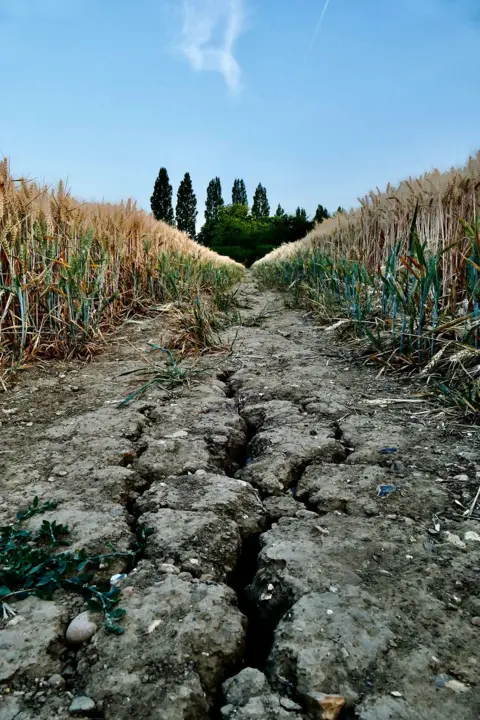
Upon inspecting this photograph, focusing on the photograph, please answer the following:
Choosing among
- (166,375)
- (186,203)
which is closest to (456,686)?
(166,375)

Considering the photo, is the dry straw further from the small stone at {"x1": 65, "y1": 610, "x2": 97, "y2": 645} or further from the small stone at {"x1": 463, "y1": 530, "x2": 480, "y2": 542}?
the small stone at {"x1": 65, "y1": 610, "x2": 97, "y2": 645}

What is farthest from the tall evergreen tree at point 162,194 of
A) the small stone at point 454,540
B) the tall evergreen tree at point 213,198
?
the small stone at point 454,540

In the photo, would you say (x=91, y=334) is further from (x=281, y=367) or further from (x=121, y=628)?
(x=121, y=628)

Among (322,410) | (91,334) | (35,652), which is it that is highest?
(91,334)

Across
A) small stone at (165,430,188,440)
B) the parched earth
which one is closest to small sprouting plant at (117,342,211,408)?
the parched earth

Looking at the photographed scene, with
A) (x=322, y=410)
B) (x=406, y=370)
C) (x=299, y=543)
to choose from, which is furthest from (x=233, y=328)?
(x=299, y=543)

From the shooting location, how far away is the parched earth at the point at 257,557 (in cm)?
69

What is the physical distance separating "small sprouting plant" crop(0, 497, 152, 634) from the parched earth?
0.03m

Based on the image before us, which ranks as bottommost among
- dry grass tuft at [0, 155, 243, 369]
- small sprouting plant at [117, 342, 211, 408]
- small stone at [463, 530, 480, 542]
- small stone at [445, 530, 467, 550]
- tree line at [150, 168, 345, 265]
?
small stone at [445, 530, 467, 550]

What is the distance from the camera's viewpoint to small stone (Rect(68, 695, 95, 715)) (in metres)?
0.66

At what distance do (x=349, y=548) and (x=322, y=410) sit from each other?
2.93 ft

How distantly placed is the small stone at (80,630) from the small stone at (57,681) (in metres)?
0.06

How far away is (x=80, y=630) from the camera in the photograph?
0.79 m

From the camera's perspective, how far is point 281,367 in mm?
2543
